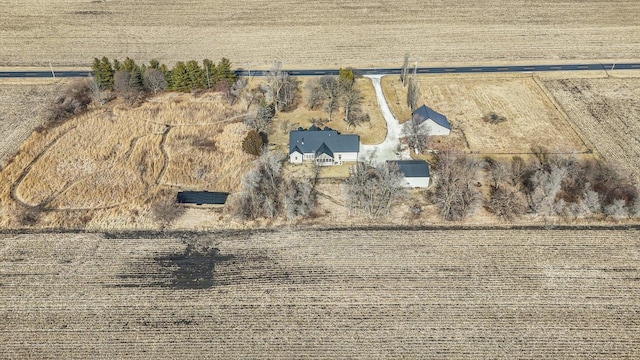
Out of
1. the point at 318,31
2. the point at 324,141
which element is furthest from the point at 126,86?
the point at 318,31

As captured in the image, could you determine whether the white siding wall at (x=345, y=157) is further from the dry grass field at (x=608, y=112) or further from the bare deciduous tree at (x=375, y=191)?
the dry grass field at (x=608, y=112)

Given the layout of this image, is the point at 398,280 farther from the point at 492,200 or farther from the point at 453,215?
the point at 492,200

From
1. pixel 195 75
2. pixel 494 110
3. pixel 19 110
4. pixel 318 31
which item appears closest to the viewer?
pixel 494 110

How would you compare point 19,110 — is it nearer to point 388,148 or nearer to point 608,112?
point 388,148

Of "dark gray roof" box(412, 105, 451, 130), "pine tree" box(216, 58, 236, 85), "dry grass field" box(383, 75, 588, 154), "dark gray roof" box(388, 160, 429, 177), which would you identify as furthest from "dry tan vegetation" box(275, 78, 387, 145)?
"pine tree" box(216, 58, 236, 85)

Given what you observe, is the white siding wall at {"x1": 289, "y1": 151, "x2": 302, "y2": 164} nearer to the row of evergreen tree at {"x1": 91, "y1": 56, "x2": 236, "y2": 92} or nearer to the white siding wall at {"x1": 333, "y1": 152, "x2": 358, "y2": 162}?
the white siding wall at {"x1": 333, "y1": 152, "x2": 358, "y2": 162}

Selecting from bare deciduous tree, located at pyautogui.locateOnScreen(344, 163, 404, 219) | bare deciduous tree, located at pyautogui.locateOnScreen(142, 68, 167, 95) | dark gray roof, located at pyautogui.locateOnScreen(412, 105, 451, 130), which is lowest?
bare deciduous tree, located at pyautogui.locateOnScreen(344, 163, 404, 219)
